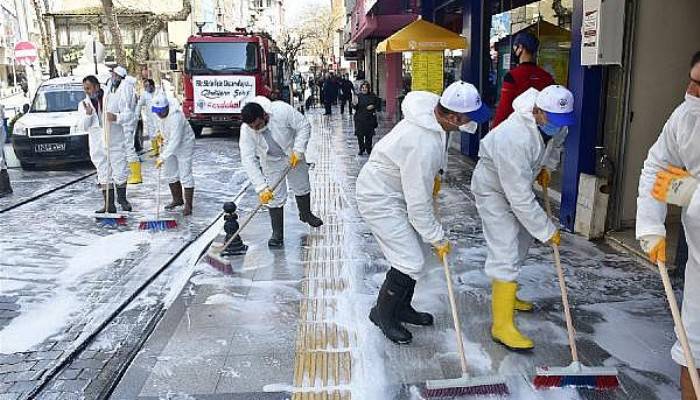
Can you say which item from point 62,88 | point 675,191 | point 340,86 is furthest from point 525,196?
point 340,86

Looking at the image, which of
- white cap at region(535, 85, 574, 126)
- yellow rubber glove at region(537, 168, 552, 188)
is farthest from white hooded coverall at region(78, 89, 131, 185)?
white cap at region(535, 85, 574, 126)

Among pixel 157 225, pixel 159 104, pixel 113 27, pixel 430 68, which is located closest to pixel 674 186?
pixel 157 225

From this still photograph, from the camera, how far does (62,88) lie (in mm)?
13562

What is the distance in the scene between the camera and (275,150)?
248 inches

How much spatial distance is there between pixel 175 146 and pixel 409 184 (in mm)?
5172

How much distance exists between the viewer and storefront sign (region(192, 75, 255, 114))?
56.4ft

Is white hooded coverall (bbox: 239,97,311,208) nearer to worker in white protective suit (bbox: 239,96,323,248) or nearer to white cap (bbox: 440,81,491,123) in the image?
worker in white protective suit (bbox: 239,96,323,248)

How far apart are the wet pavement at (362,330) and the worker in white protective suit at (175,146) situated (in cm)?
231

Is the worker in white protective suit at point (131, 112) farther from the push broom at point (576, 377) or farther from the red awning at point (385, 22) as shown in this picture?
the red awning at point (385, 22)

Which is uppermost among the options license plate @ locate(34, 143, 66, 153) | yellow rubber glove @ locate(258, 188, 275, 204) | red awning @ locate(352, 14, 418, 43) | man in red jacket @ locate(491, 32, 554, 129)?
red awning @ locate(352, 14, 418, 43)

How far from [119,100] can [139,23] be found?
102ft

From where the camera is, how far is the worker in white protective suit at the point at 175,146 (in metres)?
8.06

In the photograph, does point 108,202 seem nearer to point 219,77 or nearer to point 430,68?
point 430,68

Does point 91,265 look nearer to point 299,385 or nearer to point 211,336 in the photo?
point 211,336
